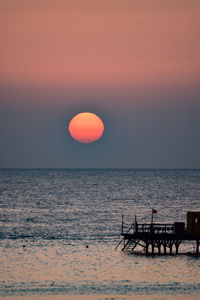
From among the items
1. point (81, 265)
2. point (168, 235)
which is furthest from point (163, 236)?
point (81, 265)

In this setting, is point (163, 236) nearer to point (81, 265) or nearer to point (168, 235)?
point (168, 235)

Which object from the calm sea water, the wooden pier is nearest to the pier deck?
the wooden pier

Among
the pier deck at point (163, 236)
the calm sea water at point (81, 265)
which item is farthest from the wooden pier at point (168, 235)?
the calm sea water at point (81, 265)

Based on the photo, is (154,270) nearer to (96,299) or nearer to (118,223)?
(96,299)

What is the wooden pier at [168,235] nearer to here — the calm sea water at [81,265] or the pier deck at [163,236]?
the pier deck at [163,236]

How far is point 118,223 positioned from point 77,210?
29168 mm

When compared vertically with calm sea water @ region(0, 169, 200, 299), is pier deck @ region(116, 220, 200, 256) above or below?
above

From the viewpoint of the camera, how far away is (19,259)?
5847 centimetres

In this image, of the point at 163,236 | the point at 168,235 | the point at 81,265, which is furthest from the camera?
the point at 163,236

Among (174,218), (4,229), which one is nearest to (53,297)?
(4,229)

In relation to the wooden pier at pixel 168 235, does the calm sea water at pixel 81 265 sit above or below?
below

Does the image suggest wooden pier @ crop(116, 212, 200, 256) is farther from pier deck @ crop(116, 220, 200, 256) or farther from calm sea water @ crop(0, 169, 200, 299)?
calm sea water @ crop(0, 169, 200, 299)

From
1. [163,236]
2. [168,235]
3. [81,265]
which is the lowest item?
[81,265]

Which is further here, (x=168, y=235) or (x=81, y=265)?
(x=168, y=235)
